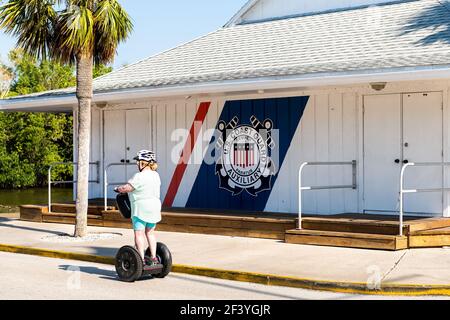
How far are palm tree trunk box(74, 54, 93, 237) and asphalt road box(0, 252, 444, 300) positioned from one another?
3596 millimetres

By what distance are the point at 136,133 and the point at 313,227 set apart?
6.84m

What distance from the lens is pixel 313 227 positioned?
14281 millimetres

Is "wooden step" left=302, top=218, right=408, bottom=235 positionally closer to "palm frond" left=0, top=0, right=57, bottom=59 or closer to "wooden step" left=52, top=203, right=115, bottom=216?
"wooden step" left=52, top=203, right=115, bottom=216

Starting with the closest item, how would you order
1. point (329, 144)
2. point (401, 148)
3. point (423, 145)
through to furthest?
point (423, 145)
point (401, 148)
point (329, 144)

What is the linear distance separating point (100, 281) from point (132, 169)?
920 cm

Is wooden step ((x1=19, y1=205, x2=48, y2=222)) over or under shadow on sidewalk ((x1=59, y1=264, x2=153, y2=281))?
over

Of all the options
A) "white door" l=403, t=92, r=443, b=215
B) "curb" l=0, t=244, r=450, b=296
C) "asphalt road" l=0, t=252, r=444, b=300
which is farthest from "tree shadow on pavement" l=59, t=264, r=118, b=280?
"white door" l=403, t=92, r=443, b=215

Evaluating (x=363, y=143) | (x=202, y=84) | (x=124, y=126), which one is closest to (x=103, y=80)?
(x=124, y=126)

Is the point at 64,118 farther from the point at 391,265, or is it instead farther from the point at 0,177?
the point at 391,265

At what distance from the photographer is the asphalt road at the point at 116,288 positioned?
955 centimetres

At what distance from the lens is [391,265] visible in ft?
37.0

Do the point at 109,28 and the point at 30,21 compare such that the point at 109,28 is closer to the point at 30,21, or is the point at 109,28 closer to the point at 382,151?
the point at 30,21

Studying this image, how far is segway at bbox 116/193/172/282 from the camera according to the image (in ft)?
34.2

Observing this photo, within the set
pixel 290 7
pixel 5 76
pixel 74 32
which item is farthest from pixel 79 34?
pixel 5 76
